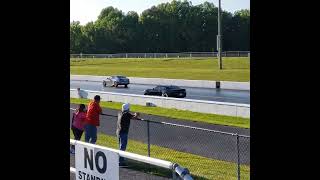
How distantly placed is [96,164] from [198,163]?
5.28m

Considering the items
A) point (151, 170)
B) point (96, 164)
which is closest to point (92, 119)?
point (151, 170)

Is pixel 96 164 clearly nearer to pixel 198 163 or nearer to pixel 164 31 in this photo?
pixel 198 163

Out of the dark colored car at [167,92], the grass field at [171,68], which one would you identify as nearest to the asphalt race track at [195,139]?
the dark colored car at [167,92]

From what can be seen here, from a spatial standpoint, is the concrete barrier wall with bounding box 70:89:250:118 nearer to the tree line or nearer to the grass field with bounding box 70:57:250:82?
the grass field with bounding box 70:57:250:82

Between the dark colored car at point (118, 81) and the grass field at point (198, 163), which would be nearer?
the grass field at point (198, 163)

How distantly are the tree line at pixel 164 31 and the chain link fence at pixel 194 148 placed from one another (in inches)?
2678

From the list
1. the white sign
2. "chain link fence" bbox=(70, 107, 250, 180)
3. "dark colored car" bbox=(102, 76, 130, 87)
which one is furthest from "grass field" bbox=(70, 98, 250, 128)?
"dark colored car" bbox=(102, 76, 130, 87)

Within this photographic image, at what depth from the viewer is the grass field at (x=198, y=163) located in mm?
10500

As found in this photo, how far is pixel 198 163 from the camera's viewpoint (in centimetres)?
1180

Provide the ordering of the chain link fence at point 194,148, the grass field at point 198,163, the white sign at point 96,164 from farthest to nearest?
1. the chain link fence at point 194,148
2. the grass field at point 198,163
3. the white sign at point 96,164

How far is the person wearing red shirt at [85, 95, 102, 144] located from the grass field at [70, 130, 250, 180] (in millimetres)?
1717

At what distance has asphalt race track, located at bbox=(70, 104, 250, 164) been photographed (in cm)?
1294

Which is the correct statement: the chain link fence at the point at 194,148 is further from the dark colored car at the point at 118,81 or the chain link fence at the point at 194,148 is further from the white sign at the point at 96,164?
the dark colored car at the point at 118,81

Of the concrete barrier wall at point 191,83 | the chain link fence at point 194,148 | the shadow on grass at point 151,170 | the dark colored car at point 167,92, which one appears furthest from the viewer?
the concrete barrier wall at point 191,83
